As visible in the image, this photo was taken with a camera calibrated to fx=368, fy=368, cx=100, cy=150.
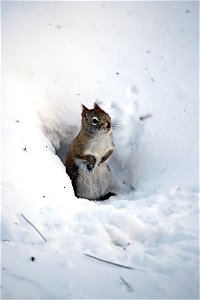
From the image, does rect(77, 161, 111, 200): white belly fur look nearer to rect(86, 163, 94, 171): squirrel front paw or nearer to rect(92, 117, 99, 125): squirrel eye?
rect(86, 163, 94, 171): squirrel front paw

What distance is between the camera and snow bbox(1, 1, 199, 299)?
2.35 meters

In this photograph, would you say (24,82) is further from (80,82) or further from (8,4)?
(8,4)

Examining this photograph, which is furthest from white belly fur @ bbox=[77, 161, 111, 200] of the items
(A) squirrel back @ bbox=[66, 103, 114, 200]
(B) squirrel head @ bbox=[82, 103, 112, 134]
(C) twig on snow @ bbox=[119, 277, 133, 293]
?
(C) twig on snow @ bbox=[119, 277, 133, 293]

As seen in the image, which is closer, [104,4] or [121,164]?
[121,164]

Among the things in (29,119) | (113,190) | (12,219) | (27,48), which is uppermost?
(27,48)

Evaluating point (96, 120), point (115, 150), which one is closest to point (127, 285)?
point (96, 120)

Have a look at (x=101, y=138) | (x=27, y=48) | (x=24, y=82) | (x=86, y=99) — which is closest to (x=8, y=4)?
(x=27, y=48)

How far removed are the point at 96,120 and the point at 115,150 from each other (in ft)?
2.36

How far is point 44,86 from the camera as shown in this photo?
416 centimetres

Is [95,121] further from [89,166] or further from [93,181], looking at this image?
[93,181]

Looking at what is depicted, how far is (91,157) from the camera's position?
12.9 ft

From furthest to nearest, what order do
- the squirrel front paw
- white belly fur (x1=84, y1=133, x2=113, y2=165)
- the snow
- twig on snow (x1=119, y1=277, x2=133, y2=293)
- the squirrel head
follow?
the squirrel front paw
white belly fur (x1=84, y1=133, x2=113, y2=165)
the squirrel head
the snow
twig on snow (x1=119, y1=277, x2=133, y2=293)

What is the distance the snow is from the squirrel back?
0.28 metres

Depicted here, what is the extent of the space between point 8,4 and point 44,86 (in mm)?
1206
